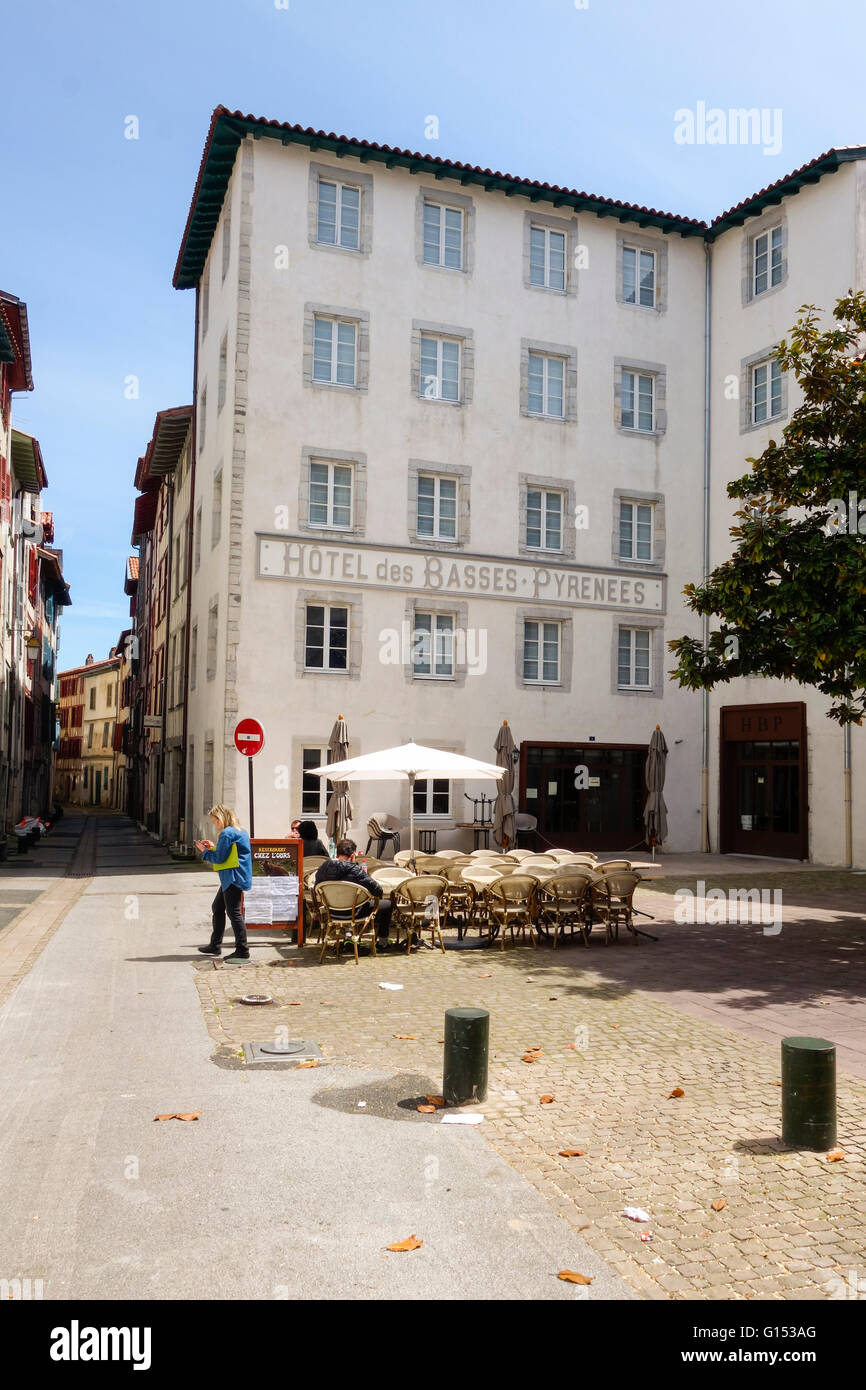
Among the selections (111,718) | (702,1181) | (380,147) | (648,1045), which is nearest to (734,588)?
(648,1045)

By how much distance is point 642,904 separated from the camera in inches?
673

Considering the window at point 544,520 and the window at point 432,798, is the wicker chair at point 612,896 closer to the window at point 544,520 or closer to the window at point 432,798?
the window at point 432,798

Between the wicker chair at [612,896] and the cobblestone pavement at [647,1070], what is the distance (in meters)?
0.55

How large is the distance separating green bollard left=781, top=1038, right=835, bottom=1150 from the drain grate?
10.8 feet

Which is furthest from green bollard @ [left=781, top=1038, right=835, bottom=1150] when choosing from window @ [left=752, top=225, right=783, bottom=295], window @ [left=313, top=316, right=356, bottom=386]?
window @ [left=752, top=225, right=783, bottom=295]

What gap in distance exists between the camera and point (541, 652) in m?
25.8

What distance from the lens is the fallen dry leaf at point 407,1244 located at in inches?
180

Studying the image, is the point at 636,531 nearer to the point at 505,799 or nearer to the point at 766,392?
the point at 766,392

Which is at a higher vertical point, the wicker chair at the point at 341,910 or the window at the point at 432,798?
the window at the point at 432,798

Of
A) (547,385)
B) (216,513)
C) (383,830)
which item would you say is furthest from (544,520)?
(383,830)

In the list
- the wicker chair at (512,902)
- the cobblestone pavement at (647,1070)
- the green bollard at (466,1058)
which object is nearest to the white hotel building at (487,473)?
the wicker chair at (512,902)

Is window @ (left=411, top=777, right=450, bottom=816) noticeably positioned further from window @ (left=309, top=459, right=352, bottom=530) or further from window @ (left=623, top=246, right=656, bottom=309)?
window @ (left=623, top=246, right=656, bottom=309)

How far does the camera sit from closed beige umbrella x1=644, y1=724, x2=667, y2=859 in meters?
23.9
